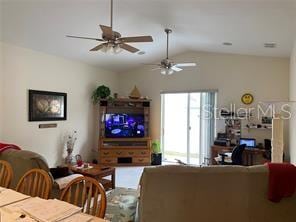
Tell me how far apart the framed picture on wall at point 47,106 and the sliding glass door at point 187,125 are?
2.89 metres

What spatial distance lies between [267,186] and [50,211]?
201 cm

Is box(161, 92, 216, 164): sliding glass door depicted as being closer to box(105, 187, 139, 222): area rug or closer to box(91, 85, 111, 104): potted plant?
box(91, 85, 111, 104): potted plant

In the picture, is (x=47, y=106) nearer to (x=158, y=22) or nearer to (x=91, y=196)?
(x=158, y=22)

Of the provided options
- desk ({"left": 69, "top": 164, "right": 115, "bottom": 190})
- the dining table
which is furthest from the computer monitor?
the dining table

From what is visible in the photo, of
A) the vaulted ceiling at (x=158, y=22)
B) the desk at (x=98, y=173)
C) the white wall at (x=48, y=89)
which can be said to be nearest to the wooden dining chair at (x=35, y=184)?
the desk at (x=98, y=173)

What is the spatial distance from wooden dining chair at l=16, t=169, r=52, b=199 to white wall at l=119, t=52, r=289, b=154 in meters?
5.21

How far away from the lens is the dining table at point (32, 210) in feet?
4.99

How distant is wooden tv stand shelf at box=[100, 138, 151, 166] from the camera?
6.80m

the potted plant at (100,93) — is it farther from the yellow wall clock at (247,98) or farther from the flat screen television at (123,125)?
the yellow wall clock at (247,98)

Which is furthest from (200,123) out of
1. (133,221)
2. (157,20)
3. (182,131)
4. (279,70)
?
(133,221)

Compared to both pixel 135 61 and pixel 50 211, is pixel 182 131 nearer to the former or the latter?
pixel 135 61

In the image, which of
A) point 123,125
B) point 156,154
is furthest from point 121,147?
point 156,154

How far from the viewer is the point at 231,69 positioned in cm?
638

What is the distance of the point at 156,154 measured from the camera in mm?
7035
